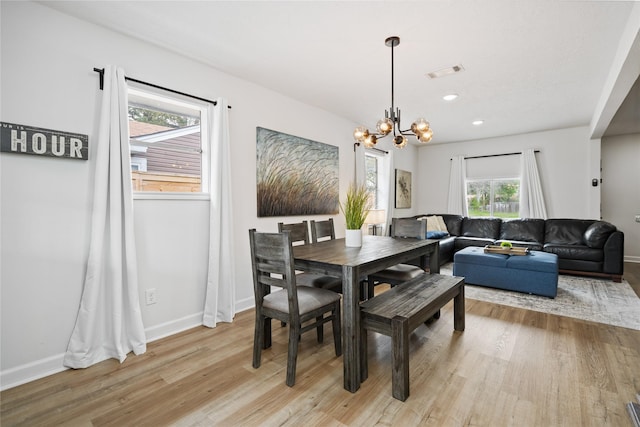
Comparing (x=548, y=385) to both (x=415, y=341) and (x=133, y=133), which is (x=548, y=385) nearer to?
(x=415, y=341)

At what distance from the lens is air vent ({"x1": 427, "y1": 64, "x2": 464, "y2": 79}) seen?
296 cm

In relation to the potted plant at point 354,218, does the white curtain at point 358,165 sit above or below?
above

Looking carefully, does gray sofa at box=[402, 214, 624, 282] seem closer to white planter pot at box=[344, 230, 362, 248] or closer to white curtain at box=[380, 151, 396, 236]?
white curtain at box=[380, 151, 396, 236]

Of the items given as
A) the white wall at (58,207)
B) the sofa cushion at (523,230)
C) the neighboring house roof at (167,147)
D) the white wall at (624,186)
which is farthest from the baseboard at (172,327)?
the white wall at (624,186)

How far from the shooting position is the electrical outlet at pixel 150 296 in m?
2.50

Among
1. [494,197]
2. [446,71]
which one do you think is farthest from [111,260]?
[494,197]

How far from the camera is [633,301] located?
338cm

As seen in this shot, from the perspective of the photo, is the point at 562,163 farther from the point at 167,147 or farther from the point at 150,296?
the point at 150,296

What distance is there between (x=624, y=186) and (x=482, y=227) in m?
2.74

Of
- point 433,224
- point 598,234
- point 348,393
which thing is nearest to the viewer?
point 348,393

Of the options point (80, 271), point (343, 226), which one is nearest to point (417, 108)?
point (343, 226)

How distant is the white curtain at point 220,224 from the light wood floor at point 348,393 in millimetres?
374

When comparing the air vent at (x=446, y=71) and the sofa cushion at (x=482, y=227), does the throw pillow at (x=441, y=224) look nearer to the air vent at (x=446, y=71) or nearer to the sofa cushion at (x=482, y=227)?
the sofa cushion at (x=482, y=227)

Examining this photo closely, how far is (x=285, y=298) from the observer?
2049 mm
